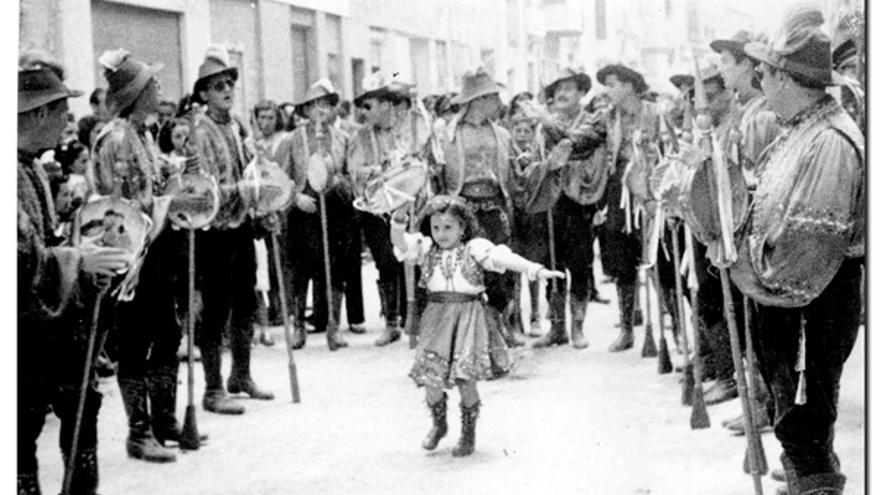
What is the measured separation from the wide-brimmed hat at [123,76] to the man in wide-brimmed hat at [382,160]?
0.69 metres

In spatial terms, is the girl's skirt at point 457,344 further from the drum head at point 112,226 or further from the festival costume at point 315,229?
the drum head at point 112,226

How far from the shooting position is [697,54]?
344 centimetres

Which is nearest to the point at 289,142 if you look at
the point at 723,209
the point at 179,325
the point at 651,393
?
the point at 179,325

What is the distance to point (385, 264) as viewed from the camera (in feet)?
15.2

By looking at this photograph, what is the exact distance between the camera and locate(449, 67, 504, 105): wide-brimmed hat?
4039mm

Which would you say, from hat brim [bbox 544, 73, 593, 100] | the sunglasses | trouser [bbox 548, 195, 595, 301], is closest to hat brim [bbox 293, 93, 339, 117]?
the sunglasses

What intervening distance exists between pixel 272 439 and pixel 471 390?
25.9 inches

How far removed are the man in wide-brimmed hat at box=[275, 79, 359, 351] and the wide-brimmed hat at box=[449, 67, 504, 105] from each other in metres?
0.64

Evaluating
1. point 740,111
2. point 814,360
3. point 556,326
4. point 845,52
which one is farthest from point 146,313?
point 845,52

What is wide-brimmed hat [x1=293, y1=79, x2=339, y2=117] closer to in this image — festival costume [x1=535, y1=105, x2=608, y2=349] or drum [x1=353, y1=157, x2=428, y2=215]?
drum [x1=353, y1=157, x2=428, y2=215]

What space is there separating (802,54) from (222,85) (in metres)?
1.84

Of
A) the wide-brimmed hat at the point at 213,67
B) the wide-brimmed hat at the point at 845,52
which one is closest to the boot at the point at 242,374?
the wide-brimmed hat at the point at 213,67

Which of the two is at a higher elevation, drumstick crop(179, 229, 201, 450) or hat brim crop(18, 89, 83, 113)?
hat brim crop(18, 89, 83, 113)

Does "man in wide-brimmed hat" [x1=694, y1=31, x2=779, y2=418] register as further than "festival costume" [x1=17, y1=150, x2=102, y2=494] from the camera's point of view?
Yes
